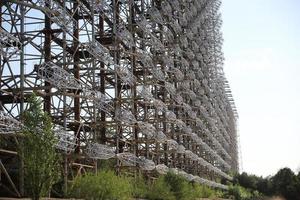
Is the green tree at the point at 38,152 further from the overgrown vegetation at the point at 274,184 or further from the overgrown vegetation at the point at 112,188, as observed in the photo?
the overgrown vegetation at the point at 274,184

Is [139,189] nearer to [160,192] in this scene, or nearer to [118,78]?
[160,192]

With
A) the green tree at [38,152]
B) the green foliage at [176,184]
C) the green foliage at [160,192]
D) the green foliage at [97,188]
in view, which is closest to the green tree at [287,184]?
the green foliage at [176,184]

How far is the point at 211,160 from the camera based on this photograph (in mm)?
76438

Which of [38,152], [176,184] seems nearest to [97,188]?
[38,152]

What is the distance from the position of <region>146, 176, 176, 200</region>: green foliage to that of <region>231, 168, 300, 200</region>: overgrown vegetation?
1229 inches

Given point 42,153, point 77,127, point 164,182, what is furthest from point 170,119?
point 42,153

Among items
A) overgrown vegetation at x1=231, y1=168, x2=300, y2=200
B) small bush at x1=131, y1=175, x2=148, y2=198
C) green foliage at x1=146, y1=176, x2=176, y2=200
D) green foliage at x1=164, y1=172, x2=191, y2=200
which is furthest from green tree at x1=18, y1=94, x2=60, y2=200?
overgrown vegetation at x1=231, y1=168, x2=300, y2=200

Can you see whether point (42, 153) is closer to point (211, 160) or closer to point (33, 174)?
point (33, 174)

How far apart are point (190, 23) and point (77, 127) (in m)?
36.1

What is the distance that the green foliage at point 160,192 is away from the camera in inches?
1232

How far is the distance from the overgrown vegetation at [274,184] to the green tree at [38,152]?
46.8 metres

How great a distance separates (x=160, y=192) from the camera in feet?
103

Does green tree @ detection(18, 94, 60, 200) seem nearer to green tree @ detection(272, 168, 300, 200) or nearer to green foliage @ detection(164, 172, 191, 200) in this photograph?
green foliage @ detection(164, 172, 191, 200)

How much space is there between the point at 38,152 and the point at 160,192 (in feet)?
49.8
